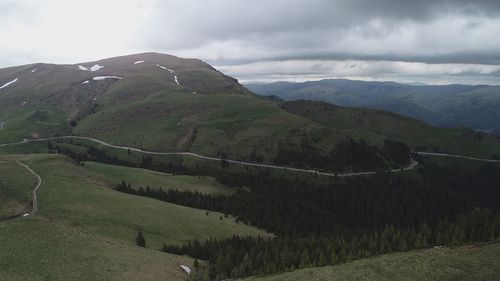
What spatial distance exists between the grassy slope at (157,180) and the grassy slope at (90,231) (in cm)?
2139

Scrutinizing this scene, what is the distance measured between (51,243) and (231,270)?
112 ft

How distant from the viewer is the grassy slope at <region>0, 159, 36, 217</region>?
102238mm

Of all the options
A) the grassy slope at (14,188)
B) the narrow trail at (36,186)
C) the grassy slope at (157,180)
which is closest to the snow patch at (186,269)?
the narrow trail at (36,186)

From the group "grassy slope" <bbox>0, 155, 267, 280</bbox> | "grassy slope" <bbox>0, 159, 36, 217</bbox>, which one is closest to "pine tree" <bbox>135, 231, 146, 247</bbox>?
"grassy slope" <bbox>0, 155, 267, 280</bbox>

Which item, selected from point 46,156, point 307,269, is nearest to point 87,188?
point 46,156

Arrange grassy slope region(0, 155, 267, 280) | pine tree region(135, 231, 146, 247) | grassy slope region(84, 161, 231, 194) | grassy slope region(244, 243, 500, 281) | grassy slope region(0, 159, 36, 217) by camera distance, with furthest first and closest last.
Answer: grassy slope region(84, 161, 231, 194), grassy slope region(0, 159, 36, 217), pine tree region(135, 231, 146, 247), grassy slope region(0, 155, 267, 280), grassy slope region(244, 243, 500, 281)

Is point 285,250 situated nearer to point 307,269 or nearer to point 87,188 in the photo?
point 307,269

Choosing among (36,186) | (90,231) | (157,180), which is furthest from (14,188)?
(157,180)

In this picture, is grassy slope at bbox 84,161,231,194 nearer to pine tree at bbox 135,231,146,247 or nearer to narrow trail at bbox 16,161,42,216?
narrow trail at bbox 16,161,42,216

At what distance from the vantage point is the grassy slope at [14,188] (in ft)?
335

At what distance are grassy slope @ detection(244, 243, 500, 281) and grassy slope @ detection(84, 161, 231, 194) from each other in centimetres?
10875

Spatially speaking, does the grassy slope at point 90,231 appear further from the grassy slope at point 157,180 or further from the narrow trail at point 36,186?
the grassy slope at point 157,180

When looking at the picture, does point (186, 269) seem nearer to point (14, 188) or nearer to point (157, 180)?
point (14, 188)

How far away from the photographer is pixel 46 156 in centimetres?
15350
